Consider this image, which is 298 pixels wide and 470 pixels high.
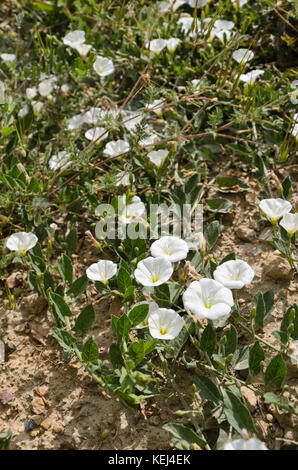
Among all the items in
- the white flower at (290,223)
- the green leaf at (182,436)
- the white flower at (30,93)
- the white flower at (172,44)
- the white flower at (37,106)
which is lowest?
the green leaf at (182,436)

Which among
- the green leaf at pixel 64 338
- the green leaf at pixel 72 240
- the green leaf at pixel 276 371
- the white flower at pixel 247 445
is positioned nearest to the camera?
the white flower at pixel 247 445

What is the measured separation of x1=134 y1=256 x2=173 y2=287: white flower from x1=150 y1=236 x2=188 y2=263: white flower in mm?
47

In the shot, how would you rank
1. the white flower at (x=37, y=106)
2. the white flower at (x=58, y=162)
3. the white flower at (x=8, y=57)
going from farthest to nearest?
the white flower at (x=8, y=57) → the white flower at (x=37, y=106) → the white flower at (x=58, y=162)

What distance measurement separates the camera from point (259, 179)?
2588 millimetres

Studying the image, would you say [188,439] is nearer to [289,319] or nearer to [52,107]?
[289,319]

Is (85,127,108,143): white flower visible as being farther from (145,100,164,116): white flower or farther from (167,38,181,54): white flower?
(167,38,181,54): white flower

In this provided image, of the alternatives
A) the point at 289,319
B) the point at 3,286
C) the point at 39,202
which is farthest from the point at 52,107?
the point at 289,319

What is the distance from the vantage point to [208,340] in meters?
1.89

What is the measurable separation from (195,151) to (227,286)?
1.02 meters

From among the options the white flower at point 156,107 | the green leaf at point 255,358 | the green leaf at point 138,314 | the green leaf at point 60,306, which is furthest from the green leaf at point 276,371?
the white flower at point 156,107

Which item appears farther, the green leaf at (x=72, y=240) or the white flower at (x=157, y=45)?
the white flower at (x=157, y=45)

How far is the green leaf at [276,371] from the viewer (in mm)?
1772

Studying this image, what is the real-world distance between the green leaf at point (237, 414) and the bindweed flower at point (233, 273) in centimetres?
42

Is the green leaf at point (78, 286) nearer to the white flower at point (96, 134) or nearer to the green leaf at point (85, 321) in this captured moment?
the green leaf at point (85, 321)
